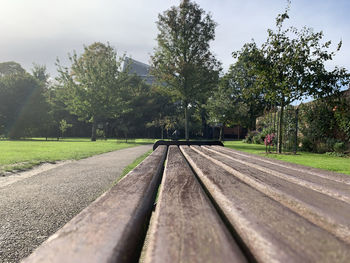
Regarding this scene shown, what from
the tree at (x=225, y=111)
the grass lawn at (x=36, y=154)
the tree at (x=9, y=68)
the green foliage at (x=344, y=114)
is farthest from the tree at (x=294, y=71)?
the tree at (x=9, y=68)

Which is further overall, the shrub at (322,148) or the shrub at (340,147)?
the shrub at (322,148)

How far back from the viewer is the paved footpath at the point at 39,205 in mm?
1729

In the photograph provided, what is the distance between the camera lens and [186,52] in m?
20.2

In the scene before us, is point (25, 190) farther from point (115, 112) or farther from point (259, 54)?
point (115, 112)

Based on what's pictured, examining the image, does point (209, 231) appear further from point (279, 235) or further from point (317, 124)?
point (317, 124)

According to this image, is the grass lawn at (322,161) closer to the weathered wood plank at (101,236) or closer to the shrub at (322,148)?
the shrub at (322,148)

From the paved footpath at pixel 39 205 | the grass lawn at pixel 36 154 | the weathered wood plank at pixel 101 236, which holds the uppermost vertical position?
the weathered wood plank at pixel 101 236

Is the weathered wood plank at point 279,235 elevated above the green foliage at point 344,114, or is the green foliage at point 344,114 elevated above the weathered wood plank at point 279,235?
the green foliage at point 344,114

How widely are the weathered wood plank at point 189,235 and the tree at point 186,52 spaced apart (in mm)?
18918

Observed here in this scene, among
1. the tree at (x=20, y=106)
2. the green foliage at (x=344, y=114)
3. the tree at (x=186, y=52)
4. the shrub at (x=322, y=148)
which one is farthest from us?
the tree at (x=20, y=106)

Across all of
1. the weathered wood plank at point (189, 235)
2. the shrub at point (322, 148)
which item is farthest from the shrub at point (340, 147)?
the weathered wood plank at point (189, 235)

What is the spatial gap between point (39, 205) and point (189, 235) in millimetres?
2674

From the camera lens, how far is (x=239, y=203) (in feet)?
2.94

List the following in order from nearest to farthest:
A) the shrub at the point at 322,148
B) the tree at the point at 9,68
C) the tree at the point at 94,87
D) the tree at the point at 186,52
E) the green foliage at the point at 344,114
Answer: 1. the green foliage at the point at 344,114
2. the shrub at the point at 322,148
3. the tree at the point at 186,52
4. the tree at the point at 94,87
5. the tree at the point at 9,68
